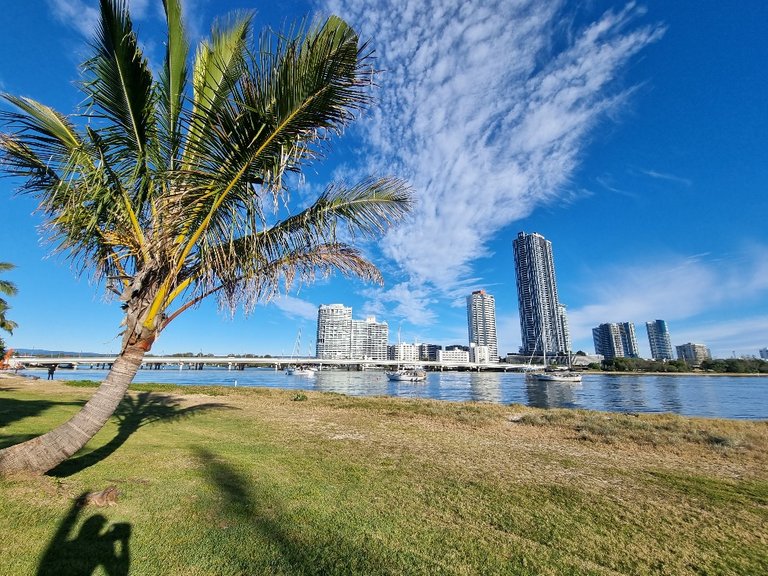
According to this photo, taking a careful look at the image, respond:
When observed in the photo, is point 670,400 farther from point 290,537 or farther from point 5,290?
point 5,290

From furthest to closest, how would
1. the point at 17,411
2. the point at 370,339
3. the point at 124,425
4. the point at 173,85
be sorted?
the point at 370,339 → the point at 17,411 → the point at 124,425 → the point at 173,85

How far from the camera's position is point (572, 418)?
14.4 meters

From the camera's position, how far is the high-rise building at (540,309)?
566ft

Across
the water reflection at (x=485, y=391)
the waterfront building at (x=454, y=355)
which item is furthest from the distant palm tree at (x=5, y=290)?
the waterfront building at (x=454, y=355)

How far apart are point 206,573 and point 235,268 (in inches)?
157

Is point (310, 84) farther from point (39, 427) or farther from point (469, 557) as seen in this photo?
point (39, 427)

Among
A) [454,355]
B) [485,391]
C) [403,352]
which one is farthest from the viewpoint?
[454,355]

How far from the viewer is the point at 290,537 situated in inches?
145

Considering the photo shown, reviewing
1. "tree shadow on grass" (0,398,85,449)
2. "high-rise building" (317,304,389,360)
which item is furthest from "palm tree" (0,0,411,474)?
"high-rise building" (317,304,389,360)

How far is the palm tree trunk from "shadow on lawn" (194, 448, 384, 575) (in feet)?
5.54

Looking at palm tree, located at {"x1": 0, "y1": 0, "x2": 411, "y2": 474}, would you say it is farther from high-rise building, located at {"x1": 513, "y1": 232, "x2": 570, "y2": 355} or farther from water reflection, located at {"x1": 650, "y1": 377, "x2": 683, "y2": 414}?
high-rise building, located at {"x1": 513, "y1": 232, "x2": 570, "y2": 355}

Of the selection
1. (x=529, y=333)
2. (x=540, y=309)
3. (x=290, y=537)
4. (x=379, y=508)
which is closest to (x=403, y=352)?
(x=529, y=333)

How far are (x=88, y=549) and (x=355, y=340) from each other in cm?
14988

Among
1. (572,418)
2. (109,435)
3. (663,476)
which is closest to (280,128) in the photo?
(109,435)
